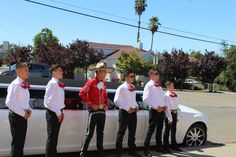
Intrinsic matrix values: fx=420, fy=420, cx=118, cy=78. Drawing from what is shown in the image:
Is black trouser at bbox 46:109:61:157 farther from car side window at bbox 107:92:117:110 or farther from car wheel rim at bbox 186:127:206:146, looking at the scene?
car wheel rim at bbox 186:127:206:146

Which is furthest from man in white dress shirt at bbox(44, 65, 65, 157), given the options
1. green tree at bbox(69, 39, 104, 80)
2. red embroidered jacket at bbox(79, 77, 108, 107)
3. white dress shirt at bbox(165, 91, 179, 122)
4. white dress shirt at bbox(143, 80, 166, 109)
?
green tree at bbox(69, 39, 104, 80)

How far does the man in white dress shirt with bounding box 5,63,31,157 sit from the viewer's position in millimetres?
6609

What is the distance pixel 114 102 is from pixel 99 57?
45.6 meters

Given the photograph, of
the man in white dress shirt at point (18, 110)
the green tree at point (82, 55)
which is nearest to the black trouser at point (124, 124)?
the man in white dress shirt at point (18, 110)

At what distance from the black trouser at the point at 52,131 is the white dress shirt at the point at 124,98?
1.49m

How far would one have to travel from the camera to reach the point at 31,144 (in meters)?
7.62

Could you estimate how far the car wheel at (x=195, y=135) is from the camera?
993cm

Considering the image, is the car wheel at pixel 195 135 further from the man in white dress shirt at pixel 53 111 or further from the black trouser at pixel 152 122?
the man in white dress shirt at pixel 53 111

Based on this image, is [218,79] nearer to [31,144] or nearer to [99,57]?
[99,57]

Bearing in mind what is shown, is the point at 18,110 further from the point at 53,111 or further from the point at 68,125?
the point at 68,125

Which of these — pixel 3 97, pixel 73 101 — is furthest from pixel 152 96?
pixel 3 97

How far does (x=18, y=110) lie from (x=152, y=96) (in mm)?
3111

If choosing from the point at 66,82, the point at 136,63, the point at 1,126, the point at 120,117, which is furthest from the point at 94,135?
the point at 136,63

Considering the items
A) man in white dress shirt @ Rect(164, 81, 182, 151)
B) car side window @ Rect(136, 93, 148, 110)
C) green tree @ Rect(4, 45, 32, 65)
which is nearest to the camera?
car side window @ Rect(136, 93, 148, 110)
